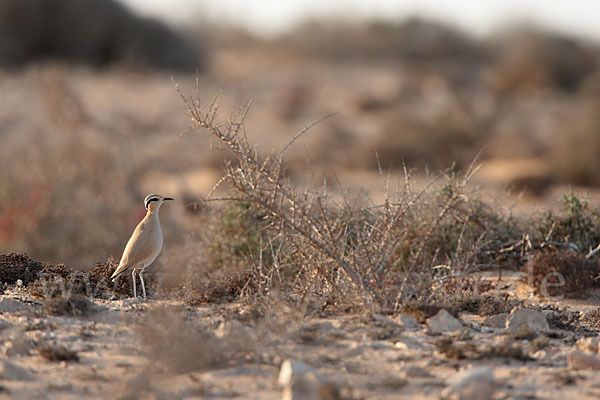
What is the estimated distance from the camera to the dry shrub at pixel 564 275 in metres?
6.32

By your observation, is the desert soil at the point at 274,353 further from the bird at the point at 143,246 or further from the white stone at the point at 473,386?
the bird at the point at 143,246

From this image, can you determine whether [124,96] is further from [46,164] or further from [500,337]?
[500,337]

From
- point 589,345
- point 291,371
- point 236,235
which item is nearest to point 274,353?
point 291,371

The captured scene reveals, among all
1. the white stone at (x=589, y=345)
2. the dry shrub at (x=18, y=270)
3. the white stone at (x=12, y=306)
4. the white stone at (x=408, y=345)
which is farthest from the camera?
the dry shrub at (x=18, y=270)

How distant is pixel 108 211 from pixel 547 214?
24.4 ft

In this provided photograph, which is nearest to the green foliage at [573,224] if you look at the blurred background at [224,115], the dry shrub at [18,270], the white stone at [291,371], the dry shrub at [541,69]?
the blurred background at [224,115]

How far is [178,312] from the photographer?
179 inches

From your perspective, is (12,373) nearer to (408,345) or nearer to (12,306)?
(12,306)

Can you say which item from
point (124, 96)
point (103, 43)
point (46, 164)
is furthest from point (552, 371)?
point (103, 43)

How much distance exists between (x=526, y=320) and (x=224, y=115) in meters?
15.4

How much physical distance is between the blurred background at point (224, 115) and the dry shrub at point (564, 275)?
115 cm

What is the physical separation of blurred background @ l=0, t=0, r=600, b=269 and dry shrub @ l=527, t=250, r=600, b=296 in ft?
3.76

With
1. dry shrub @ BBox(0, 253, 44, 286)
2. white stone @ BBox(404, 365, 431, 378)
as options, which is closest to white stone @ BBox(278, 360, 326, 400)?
white stone @ BBox(404, 365, 431, 378)

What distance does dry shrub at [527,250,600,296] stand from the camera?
6324mm
